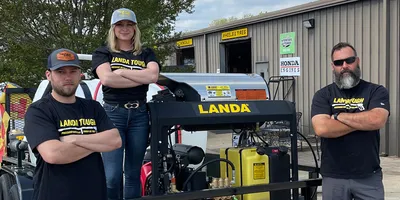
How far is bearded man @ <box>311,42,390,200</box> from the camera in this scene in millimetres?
3459

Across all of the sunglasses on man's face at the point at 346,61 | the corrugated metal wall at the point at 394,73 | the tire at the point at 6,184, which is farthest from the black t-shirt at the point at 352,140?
the corrugated metal wall at the point at 394,73

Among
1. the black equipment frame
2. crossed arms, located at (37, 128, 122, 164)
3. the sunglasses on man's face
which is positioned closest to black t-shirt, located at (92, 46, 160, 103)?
the black equipment frame

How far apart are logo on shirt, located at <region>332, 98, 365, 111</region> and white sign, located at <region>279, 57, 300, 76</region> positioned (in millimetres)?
8914

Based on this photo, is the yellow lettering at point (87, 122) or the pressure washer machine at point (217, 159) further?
the pressure washer machine at point (217, 159)

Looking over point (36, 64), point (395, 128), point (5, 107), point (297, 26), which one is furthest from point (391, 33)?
point (5, 107)

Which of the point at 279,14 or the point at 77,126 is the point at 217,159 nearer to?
the point at 77,126

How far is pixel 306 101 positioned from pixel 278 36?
7.28ft

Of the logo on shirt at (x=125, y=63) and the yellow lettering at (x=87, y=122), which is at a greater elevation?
the logo on shirt at (x=125, y=63)

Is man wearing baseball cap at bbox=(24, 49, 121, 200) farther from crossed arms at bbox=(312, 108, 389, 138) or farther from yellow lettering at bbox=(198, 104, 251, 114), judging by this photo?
crossed arms at bbox=(312, 108, 389, 138)

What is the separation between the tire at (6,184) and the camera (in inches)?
175

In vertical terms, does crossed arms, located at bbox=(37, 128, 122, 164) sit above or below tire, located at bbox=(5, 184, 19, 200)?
above

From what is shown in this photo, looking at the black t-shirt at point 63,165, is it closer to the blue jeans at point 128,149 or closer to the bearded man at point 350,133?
the blue jeans at point 128,149

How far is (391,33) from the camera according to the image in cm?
1043

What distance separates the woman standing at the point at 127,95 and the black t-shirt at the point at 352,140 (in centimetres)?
135
